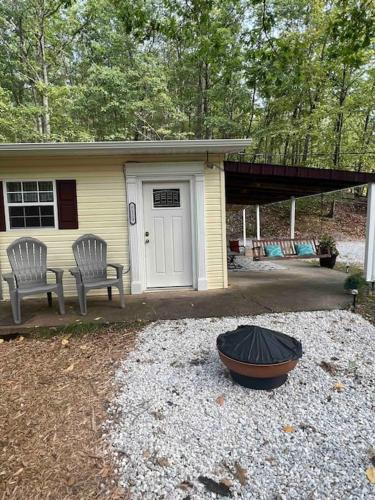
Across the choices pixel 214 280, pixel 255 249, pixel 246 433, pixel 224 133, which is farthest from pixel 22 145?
pixel 224 133

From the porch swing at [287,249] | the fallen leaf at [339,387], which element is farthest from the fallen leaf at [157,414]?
the porch swing at [287,249]

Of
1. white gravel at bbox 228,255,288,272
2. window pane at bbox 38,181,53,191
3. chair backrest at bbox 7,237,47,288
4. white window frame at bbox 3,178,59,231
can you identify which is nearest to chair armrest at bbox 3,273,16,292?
chair backrest at bbox 7,237,47,288

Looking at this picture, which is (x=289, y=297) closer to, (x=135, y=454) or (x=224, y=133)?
(x=135, y=454)

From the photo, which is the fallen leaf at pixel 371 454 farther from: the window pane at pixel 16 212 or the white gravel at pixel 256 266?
the white gravel at pixel 256 266

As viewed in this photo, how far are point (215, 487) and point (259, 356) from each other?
3.01 feet

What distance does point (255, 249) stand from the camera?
21.8 ft

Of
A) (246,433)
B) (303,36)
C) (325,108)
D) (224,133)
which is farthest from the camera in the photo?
(224,133)

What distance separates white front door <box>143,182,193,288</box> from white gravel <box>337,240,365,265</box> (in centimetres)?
578

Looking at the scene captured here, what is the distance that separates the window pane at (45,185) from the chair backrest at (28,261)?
957 mm

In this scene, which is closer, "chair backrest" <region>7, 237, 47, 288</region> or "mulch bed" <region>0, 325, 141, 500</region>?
"mulch bed" <region>0, 325, 141, 500</region>

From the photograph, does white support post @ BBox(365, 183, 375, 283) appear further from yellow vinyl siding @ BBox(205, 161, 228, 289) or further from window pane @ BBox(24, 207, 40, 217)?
window pane @ BBox(24, 207, 40, 217)

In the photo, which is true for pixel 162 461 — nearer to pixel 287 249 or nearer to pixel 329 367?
pixel 329 367

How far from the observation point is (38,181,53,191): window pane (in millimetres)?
4770

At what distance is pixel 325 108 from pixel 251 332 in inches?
543
